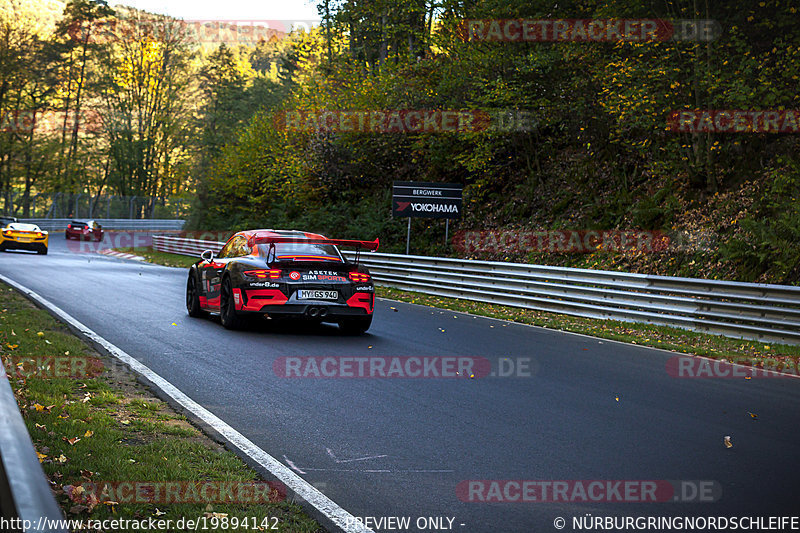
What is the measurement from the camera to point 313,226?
33688mm

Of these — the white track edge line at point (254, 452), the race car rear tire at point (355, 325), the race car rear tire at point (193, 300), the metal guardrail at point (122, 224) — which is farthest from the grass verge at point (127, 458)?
the metal guardrail at point (122, 224)

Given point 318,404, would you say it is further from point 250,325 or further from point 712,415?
point 250,325

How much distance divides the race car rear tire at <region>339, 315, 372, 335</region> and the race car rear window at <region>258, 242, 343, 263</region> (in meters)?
0.89

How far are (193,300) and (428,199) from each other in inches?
428

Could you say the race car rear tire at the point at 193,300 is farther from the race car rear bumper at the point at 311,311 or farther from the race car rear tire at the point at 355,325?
the race car rear tire at the point at 355,325

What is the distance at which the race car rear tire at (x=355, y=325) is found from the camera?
11.5 metres

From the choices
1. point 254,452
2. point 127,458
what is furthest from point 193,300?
point 127,458

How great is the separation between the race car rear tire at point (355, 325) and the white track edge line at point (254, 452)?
3.36 m

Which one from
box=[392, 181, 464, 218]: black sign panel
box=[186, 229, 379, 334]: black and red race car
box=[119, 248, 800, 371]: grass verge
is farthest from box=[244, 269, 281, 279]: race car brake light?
box=[392, 181, 464, 218]: black sign panel

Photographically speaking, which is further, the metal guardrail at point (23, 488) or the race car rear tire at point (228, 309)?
the race car rear tire at point (228, 309)

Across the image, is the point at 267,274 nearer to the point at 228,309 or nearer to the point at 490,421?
the point at 228,309

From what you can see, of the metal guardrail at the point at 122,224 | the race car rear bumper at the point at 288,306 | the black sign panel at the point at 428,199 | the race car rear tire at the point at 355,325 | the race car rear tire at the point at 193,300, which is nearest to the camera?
the race car rear bumper at the point at 288,306

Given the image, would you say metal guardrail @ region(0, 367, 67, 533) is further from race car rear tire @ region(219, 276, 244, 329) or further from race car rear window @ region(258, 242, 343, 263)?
race car rear tire @ region(219, 276, 244, 329)

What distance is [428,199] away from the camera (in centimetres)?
2295
